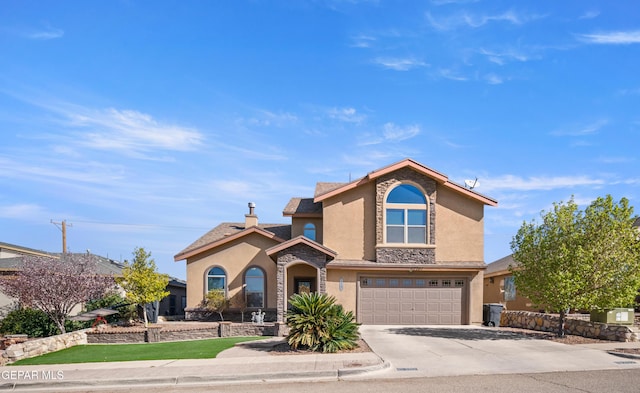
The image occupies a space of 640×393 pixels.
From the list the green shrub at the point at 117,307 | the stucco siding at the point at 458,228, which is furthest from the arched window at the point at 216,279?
the stucco siding at the point at 458,228

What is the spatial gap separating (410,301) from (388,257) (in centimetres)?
235

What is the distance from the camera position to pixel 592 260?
16.5m

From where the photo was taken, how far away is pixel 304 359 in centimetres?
1367

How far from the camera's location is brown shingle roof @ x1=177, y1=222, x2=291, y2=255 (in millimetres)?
25450

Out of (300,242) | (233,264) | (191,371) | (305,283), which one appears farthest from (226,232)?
(191,371)

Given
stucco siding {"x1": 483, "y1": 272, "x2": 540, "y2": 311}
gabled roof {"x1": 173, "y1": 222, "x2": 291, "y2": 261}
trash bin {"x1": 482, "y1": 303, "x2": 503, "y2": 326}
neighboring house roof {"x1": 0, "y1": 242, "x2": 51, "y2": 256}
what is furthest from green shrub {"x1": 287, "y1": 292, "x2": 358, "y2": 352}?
neighboring house roof {"x1": 0, "y1": 242, "x2": 51, "y2": 256}

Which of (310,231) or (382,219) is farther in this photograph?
(310,231)

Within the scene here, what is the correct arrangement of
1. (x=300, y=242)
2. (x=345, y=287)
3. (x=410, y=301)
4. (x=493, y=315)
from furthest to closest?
(x=410, y=301)
(x=345, y=287)
(x=493, y=315)
(x=300, y=242)

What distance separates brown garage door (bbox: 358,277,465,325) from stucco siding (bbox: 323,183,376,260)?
59.0 inches

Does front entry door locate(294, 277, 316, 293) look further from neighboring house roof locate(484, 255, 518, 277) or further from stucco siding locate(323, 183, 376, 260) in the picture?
neighboring house roof locate(484, 255, 518, 277)

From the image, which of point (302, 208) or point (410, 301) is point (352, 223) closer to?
point (302, 208)

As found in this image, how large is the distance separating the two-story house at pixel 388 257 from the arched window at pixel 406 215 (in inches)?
1.9

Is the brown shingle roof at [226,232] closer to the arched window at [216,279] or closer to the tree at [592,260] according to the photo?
the arched window at [216,279]

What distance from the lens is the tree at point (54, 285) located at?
1984cm
